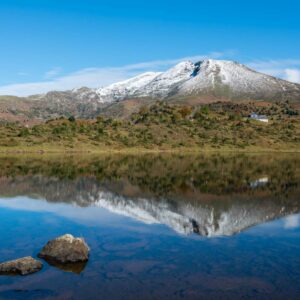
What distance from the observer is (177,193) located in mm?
50719

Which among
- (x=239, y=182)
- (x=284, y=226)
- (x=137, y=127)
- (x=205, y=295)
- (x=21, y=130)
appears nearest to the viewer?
(x=205, y=295)

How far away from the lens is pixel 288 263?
23.9 metres

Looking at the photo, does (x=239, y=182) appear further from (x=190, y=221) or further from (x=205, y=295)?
(x=205, y=295)

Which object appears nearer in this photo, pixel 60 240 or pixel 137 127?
pixel 60 240

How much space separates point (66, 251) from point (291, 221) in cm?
2029

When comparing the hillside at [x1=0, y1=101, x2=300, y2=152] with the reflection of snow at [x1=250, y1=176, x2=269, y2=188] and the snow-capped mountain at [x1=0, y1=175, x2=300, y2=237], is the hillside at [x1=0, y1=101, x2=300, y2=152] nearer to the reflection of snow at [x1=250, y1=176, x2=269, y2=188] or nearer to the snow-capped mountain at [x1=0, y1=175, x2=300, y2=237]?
the reflection of snow at [x1=250, y1=176, x2=269, y2=188]

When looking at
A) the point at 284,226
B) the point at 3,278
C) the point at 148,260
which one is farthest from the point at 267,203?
the point at 3,278

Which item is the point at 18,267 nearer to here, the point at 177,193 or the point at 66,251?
the point at 66,251

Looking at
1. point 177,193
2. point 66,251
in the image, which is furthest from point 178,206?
point 66,251

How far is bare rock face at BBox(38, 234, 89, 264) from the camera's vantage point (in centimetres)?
2326

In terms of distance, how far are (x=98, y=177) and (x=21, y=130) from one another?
348 feet

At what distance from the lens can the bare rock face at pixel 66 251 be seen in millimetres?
23263

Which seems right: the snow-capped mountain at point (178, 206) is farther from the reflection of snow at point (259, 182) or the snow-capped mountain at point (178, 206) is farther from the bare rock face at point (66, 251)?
the bare rock face at point (66, 251)

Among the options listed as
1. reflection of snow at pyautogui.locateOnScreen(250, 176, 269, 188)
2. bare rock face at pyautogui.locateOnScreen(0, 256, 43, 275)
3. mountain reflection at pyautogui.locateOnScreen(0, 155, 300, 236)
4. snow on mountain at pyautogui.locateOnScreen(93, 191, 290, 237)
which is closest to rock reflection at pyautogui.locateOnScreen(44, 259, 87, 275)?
bare rock face at pyautogui.locateOnScreen(0, 256, 43, 275)
